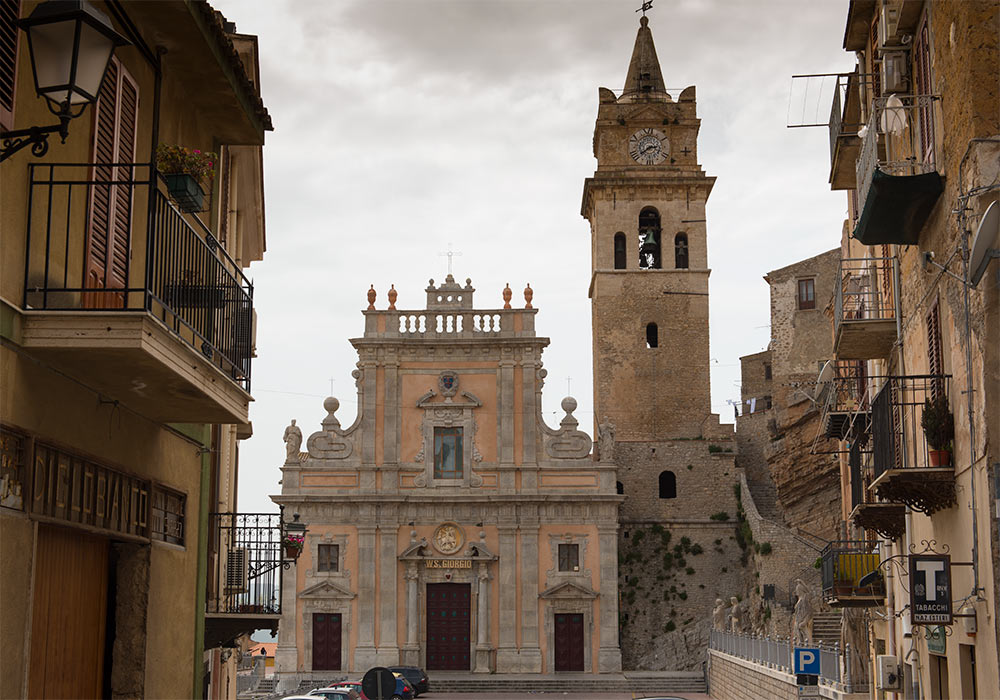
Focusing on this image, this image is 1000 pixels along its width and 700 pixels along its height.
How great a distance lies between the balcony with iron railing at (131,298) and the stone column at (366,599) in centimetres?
3769

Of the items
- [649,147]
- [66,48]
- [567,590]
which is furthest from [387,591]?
[66,48]

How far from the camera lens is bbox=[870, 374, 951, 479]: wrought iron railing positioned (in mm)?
13422

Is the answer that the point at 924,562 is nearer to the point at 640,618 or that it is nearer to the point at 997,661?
the point at 997,661

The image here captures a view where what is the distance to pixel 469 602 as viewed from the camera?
48.7 meters

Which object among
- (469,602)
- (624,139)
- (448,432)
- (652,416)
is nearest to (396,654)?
(469,602)

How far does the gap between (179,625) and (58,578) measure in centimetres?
302

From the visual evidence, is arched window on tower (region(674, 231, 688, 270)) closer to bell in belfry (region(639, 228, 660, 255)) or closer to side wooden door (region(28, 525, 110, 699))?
bell in belfry (region(639, 228, 660, 255))

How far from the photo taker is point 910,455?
15398 mm

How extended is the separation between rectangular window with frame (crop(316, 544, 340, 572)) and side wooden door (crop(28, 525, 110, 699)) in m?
39.0

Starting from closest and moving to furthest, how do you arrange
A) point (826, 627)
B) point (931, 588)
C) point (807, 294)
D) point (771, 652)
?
point (931, 588)
point (771, 652)
point (826, 627)
point (807, 294)

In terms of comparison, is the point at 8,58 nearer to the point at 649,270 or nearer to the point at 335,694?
the point at 335,694

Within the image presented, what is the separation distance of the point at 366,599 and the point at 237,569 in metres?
29.8

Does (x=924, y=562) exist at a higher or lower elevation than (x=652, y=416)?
lower

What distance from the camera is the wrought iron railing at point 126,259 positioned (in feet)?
25.3
